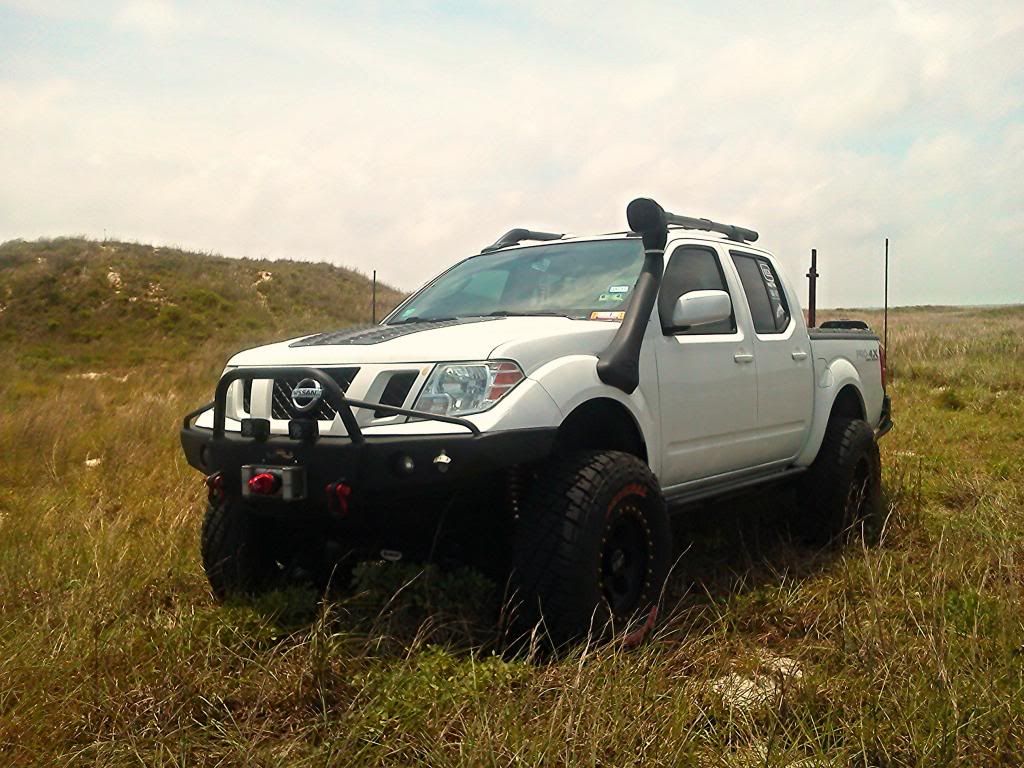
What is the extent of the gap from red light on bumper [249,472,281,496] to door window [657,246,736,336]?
189 centimetres

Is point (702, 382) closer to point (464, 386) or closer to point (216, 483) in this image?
point (464, 386)

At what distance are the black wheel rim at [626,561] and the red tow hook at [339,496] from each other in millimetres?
991

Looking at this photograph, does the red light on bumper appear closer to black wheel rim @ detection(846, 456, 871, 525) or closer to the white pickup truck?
the white pickup truck

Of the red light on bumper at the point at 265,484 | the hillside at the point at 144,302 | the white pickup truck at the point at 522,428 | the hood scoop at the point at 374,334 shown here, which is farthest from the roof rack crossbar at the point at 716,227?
the hillside at the point at 144,302

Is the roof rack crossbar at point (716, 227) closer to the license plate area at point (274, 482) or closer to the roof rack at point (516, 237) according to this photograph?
the roof rack at point (516, 237)

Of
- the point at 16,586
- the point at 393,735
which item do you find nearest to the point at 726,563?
the point at 393,735

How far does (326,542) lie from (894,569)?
9.01 feet

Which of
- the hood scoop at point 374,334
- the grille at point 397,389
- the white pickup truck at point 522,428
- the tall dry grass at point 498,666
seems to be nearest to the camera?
the tall dry grass at point 498,666

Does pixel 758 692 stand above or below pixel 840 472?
below

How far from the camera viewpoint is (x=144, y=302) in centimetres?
3431

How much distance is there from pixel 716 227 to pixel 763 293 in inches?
19.3

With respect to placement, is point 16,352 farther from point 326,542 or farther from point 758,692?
point 758,692

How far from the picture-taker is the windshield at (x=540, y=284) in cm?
442

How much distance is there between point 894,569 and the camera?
15.4 feet
